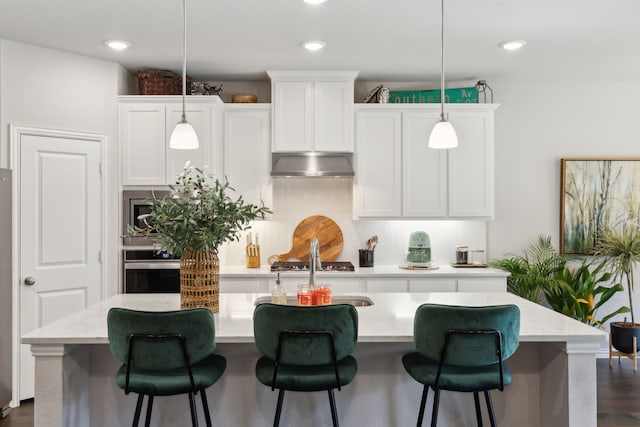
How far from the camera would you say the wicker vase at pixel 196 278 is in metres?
2.57

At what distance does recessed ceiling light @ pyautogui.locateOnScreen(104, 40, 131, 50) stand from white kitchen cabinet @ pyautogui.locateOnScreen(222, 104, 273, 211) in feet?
3.27

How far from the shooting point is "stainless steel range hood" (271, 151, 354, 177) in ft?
14.7

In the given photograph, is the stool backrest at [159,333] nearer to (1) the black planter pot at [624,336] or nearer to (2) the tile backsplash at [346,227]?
(2) the tile backsplash at [346,227]

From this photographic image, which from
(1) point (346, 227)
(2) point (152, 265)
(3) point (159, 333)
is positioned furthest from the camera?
(1) point (346, 227)

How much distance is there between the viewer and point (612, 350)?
15.9 feet

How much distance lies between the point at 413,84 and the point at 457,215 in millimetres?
1334

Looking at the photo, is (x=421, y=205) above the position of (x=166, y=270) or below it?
above

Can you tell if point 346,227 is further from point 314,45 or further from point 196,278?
point 196,278

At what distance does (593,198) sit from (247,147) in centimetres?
329

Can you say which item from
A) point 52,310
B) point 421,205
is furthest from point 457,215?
point 52,310

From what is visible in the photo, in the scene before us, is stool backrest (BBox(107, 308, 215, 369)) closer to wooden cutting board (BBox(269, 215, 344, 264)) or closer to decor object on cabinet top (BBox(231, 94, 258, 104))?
wooden cutting board (BBox(269, 215, 344, 264))

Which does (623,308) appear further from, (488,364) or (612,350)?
(488,364)

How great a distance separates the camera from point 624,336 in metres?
4.43

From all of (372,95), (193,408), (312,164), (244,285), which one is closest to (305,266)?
(244,285)
